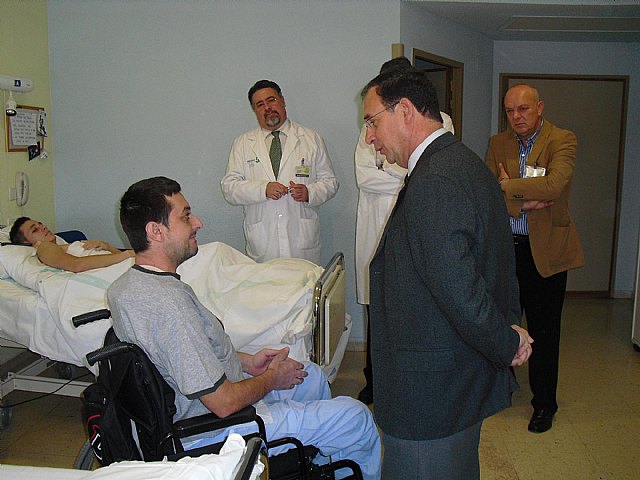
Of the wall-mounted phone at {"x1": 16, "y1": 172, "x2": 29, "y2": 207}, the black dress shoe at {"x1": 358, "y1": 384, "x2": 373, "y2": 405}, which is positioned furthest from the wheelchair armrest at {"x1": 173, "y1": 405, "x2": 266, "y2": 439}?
the wall-mounted phone at {"x1": 16, "y1": 172, "x2": 29, "y2": 207}

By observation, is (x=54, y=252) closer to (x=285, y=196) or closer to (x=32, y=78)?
(x=285, y=196)

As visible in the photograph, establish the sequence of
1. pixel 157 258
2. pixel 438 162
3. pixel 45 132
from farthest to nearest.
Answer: pixel 45 132
pixel 157 258
pixel 438 162

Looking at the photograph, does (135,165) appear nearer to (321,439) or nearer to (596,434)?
(321,439)

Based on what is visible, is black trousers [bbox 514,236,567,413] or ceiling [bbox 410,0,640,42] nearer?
black trousers [bbox 514,236,567,413]

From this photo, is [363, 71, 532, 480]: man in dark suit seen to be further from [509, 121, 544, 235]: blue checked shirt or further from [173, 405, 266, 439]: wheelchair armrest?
[509, 121, 544, 235]: blue checked shirt

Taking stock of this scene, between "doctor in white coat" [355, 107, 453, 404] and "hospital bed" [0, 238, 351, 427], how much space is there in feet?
1.57

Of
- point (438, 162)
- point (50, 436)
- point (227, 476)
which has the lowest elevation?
point (50, 436)

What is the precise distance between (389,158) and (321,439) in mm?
869

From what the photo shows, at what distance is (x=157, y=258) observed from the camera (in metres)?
1.88

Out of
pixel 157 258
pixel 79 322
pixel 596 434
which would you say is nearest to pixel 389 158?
pixel 157 258

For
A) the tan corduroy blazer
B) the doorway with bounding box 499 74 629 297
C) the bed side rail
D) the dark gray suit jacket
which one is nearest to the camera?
the dark gray suit jacket

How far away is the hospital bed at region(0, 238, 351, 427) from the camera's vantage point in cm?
270

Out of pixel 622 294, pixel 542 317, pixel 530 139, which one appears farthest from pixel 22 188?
pixel 622 294

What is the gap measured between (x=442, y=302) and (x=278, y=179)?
7.90 ft
